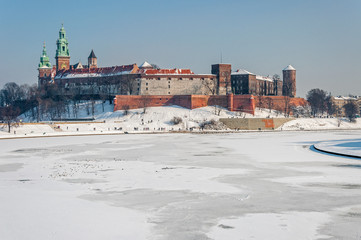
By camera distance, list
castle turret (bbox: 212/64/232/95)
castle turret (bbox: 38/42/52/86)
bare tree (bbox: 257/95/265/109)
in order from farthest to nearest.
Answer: castle turret (bbox: 38/42/52/86) < castle turret (bbox: 212/64/232/95) < bare tree (bbox: 257/95/265/109)

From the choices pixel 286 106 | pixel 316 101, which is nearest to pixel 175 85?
pixel 286 106

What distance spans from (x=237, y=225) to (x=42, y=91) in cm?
7349

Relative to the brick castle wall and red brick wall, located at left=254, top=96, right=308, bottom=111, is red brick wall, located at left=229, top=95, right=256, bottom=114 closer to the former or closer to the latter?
the brick castle wall

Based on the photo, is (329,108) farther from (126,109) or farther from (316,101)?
(126,109)

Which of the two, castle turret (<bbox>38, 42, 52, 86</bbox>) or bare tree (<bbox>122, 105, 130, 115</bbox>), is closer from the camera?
bare tree (<bbox>122, 105, 130, 115</bbox>)

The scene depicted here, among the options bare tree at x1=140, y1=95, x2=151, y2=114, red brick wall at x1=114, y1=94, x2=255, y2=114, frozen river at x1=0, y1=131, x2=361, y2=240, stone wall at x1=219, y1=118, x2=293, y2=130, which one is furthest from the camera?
bare tree at x1=140, y1=95, x2=151, y2=114

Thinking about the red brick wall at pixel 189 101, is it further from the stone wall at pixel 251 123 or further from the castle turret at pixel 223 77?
the castle turret at pixel 223 77

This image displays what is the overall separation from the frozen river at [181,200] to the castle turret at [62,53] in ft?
256

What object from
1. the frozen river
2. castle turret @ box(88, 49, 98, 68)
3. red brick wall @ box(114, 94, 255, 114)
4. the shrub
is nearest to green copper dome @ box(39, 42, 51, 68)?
castle turret @ box(88, 49, 98, 68)

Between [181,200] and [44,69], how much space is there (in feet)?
295

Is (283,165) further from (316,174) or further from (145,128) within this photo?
(145,128)

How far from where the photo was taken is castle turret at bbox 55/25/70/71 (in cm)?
9581

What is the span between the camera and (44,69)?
96688 mm

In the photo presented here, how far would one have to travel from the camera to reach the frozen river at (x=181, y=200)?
9.41 meters
